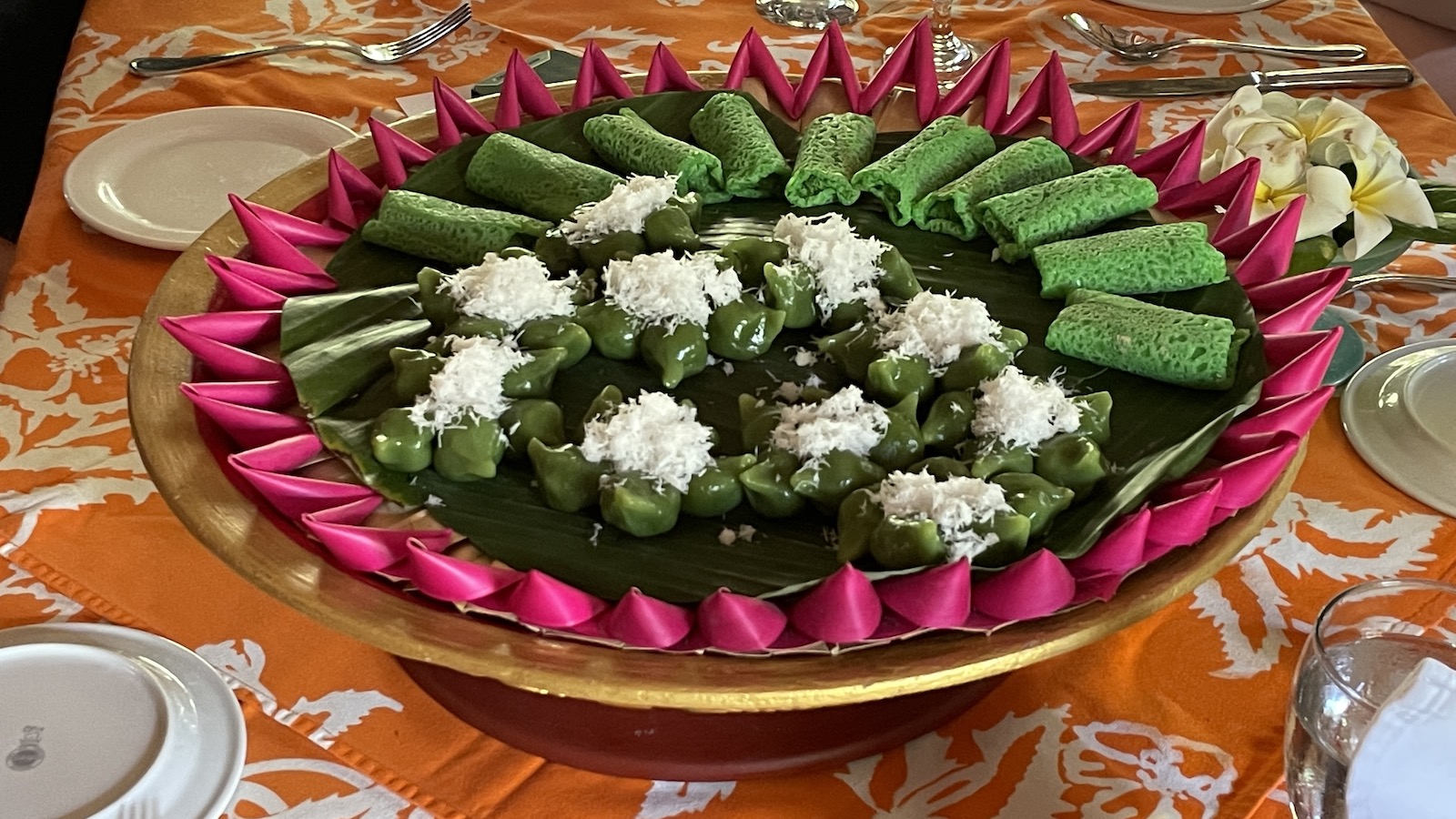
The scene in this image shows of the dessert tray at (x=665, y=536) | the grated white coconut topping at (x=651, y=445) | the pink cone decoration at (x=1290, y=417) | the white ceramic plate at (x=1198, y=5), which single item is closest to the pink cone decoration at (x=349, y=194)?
the dessert tray at (x=665, y=536)

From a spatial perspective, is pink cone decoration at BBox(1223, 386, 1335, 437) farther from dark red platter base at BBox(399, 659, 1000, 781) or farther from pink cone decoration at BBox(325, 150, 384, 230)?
pink cone decoration at BBox(325, 150, 384, 230)

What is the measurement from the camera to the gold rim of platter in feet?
2.32

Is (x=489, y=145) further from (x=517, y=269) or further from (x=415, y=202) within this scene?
(x=517, y=269)

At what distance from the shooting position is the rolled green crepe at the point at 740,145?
1.23 metres

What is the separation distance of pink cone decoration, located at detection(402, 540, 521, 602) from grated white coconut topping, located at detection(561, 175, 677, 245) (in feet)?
1.41

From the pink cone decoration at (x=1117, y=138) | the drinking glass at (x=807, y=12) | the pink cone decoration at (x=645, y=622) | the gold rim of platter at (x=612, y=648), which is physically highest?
the pink cone decoration at (x=1117, y=138)

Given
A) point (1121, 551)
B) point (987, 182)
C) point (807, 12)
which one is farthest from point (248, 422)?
point (807, 12)

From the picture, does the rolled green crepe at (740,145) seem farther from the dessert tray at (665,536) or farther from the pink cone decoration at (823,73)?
the dessert tray at (665,536)

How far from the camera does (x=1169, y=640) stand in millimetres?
980

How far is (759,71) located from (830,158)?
218mm

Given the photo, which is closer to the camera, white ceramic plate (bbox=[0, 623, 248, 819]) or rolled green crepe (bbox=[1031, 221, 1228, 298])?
white ceramic plate (bbox=[0, 623, 248, 819])

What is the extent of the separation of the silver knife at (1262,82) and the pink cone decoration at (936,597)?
1.17 metres

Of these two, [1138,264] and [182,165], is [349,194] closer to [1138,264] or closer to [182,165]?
[182,165]

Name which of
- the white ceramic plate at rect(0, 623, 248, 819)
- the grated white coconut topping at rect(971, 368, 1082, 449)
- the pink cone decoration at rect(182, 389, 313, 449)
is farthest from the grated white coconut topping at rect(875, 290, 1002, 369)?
the white ceramic plate at rect(0, 623, 248, 819)
